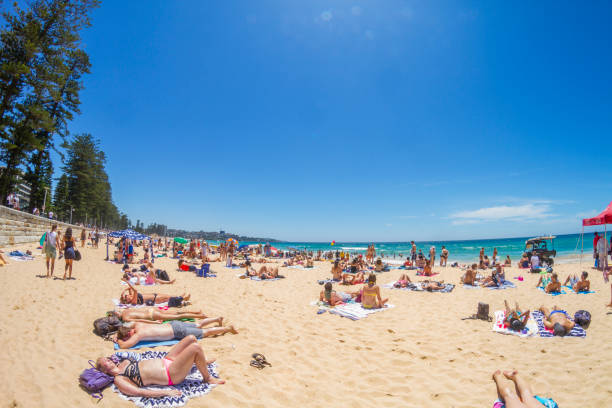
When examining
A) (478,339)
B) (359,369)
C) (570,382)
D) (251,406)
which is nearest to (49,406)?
(251,406)

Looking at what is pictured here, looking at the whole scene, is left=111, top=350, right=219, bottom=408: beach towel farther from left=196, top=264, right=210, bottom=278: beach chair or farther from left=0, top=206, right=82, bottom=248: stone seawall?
left=0, top=206, right=82, bottom=248: stone seawall

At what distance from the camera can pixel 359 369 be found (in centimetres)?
367

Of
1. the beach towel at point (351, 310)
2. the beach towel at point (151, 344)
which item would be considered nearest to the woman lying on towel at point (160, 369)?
the beach towel at point (151, 344)

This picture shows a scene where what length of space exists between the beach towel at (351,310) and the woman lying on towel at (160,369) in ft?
12.1

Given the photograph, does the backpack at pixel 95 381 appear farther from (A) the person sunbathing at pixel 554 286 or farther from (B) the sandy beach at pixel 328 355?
(A) the person sunbathing at pixel 554 286

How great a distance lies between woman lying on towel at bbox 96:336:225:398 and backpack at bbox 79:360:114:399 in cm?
6

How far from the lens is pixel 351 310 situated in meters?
6.42

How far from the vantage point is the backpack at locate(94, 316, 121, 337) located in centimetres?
431

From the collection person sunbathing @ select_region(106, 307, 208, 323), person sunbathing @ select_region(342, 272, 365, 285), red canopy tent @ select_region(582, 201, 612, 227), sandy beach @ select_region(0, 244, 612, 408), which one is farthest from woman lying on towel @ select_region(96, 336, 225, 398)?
red canopy tent @ select_region(582, 201, 612, 227)

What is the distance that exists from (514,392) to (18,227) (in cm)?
2119

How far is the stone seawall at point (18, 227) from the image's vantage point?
12.6m

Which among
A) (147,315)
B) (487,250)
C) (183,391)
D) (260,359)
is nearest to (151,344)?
(147,315)

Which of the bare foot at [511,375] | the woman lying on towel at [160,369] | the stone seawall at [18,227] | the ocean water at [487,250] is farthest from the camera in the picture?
the ocean water at [487,250]

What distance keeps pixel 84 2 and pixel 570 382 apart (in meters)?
28.2
